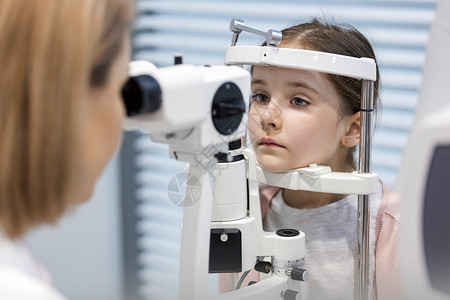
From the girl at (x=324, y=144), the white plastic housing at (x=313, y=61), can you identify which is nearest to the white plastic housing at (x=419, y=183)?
the white plastic housing at (x=313, y=61)

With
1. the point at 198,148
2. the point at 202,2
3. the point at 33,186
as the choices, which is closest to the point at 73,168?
the point at 33,186

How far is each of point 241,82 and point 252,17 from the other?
45.4 inches

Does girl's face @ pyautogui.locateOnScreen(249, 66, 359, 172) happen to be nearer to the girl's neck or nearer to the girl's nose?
the girl's nose

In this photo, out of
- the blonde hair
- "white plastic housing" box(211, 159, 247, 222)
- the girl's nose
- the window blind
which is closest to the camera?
the blonde hair

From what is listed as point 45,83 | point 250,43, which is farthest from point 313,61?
point 250,43

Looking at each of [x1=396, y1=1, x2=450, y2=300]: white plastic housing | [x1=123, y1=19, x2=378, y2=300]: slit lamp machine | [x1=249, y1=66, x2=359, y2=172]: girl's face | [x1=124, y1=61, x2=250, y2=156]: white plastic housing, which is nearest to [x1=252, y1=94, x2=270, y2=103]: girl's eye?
[x1=249, y1=66, x2=359, y2=172]: girl's face

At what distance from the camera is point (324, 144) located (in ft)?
3.34

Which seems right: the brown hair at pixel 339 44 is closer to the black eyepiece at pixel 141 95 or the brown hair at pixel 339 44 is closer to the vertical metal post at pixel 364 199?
the vertical metal post at pixel 364 199

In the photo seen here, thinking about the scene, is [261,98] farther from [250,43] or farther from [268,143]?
[250,43]

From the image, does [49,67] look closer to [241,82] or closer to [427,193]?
[241,82]

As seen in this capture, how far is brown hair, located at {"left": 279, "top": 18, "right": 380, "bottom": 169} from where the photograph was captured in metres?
1.02

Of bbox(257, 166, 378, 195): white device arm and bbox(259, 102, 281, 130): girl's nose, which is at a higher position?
bbox(259, 102, 281, 130): girl's nose

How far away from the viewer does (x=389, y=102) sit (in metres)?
1.57

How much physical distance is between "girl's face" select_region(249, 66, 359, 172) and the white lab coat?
1.49 feet
